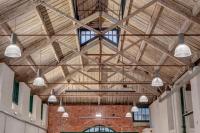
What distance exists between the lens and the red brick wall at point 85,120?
74.8ft

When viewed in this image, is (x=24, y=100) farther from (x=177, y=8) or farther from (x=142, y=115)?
(x=142, y=115)

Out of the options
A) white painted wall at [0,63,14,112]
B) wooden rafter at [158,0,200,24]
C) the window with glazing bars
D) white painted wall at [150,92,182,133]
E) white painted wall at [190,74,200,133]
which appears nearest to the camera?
wooden rafter at [158,0,200,24]

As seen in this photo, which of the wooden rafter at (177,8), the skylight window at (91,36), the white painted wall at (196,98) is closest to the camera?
the wooden rafter at (177,8)

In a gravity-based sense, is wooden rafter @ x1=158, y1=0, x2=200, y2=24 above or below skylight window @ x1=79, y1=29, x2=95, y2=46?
below

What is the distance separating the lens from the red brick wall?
2280 centimetres

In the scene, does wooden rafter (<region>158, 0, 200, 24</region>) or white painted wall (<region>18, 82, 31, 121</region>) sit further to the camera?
white painted wall (<region>18, 82, 31, 121</region>)

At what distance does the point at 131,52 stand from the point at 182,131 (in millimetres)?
4971

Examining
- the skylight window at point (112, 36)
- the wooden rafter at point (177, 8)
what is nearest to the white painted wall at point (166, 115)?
the skylight window at point (112, 36)

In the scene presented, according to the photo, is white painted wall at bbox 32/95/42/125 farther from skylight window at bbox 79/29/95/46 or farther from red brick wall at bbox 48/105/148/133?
skylight window at bbox 79/29/95/46

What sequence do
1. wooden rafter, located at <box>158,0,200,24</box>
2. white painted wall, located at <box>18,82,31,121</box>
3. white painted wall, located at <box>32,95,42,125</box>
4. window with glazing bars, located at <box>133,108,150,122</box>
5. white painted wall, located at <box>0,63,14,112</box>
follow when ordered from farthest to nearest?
window with glazing bars, located at <box>133,108,150,122</box> < white painted wall, located at <box>32,95,42,125</box> < white painted wall, located at <box>18,82,31,121</box> < white painted wall, located at <box>0,63,14,112</box> < wooden rafter, located at <box>158,0,200,24</box>

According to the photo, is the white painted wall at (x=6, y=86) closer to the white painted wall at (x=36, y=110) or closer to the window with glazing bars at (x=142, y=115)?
the white painted wall at (x=36, y=110)

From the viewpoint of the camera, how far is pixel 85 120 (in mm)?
22953

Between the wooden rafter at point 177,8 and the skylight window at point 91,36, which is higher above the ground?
the skylight window at point 91,36

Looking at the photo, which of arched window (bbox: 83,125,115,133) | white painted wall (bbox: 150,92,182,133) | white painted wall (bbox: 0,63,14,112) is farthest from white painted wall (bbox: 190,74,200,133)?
arched window (bbox: 83,125,115,133)
